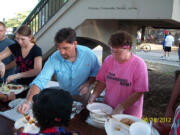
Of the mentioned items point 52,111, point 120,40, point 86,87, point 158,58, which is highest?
point 120,40

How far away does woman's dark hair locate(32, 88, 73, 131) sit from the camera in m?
0.98

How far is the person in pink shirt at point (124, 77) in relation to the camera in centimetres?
174

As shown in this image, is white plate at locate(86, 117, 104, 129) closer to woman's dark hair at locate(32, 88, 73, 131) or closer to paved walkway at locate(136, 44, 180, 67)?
woman's dark hair at locate(32, 88, 73, 131)

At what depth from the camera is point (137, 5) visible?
4434mm

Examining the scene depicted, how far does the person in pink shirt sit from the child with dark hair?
774 mm

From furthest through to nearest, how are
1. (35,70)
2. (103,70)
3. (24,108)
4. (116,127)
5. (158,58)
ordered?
(158,58), (35,70), (103,70), (24,108), (116,127)

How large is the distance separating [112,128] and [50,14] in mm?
5611

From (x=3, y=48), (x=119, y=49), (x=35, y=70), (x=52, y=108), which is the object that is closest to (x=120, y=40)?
(x=119, y=49)

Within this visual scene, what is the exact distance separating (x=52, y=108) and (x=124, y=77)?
3.44 feet

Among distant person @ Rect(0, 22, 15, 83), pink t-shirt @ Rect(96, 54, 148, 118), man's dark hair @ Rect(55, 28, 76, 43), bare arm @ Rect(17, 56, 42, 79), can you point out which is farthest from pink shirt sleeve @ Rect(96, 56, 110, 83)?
distant person @ Rect(0, 22, 15, 83)

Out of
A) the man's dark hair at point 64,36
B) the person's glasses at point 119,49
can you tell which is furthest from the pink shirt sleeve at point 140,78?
the man's dark hair at point 64,36

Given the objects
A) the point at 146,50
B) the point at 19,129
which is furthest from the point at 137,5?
the point at 146,50

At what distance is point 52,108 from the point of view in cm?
97

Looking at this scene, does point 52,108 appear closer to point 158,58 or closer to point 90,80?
point 90,80
